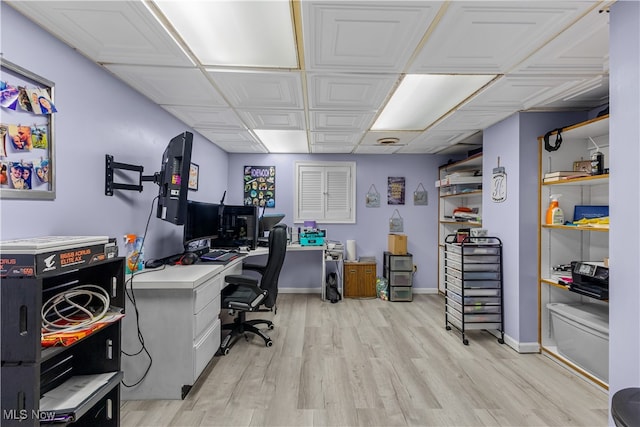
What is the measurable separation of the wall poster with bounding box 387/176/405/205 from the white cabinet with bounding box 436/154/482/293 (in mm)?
563

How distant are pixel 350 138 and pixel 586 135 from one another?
2318mm

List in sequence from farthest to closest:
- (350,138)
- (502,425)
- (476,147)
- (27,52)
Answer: (476,147)
(350,138)
(502,425)
(27,52)

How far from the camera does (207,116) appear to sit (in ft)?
9.32

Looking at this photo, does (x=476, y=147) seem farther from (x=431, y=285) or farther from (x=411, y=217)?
(x=431, y=285)

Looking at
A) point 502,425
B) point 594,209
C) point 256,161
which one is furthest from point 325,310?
point 594,209

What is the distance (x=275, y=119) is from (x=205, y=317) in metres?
1.98

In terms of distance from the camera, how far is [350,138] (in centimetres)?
362

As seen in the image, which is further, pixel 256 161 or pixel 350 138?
pixel 256 161

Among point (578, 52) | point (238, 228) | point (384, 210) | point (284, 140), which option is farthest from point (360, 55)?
point (384, 210)

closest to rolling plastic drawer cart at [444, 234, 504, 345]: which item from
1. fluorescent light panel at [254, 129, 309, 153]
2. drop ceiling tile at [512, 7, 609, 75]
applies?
drop ceiling tile at [512, 7, 609, 75]

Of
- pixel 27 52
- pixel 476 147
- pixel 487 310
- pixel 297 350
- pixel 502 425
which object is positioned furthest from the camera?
pixel 476 147

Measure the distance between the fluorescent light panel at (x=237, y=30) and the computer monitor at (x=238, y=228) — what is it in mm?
1908

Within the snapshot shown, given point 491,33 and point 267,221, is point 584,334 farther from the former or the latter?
point 267,221

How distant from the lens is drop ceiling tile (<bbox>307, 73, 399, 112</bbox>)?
1996 mm
